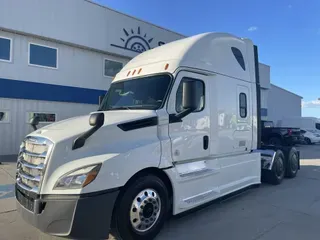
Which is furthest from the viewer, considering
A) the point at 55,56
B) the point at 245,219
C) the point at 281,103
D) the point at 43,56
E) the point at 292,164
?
the point at 281,103

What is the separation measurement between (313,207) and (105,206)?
4.37 metres

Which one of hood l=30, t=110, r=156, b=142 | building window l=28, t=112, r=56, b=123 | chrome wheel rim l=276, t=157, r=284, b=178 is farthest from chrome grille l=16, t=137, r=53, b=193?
building window l=28, t=112, r=56, b=123

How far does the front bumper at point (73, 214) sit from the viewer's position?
120 inches

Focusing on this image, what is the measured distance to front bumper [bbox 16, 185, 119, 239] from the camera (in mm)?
3055

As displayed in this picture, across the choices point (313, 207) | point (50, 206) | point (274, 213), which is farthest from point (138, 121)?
point (313, 207)

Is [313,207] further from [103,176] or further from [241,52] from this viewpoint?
[103,176]

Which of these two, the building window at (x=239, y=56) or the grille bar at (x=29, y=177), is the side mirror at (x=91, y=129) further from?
the building window at (x=239, y=56)

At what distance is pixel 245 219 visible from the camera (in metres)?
4.70

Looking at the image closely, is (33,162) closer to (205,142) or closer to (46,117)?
(205,142)

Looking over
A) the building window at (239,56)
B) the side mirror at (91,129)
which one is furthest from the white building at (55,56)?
the side mirror at (91,129)

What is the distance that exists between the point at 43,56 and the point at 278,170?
1083 cm

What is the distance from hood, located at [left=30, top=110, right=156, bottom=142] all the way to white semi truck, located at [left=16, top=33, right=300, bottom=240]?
0.01 metres

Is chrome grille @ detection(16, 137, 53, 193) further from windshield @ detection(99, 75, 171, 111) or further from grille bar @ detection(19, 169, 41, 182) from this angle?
windshield @ detection(99, 75, 171, 111)

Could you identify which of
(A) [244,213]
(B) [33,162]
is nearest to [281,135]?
(A) [244,213]
